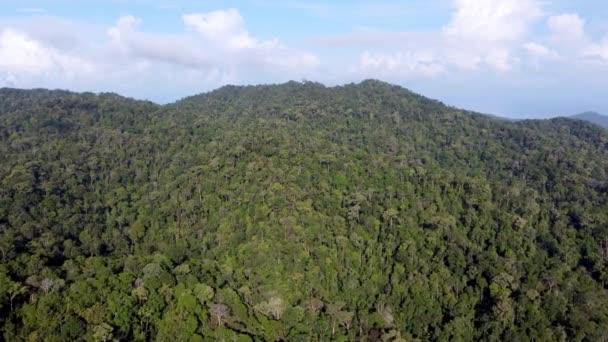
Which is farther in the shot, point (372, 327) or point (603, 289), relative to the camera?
point (603, 289)

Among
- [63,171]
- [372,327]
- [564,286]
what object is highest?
[63,171]

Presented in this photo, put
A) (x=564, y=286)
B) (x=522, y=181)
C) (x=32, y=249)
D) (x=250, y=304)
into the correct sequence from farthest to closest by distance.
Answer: (x=522, y=181)
(x=564, y=286)
(x=32, y=249)
(x=250, y=304)

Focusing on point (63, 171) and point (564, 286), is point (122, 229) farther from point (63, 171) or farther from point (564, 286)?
point (564, 286)

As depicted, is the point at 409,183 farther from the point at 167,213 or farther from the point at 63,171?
the point at 63,171

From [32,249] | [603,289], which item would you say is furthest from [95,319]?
[603,289]

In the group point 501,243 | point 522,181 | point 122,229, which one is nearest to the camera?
point 501,243

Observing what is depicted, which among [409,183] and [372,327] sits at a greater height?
[409,183]
